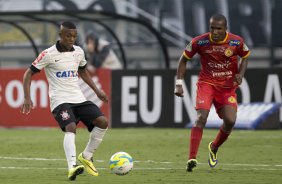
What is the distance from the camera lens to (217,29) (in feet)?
43.7

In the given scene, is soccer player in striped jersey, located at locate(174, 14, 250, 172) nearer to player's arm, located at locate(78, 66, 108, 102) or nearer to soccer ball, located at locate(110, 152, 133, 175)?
player's arm, located at locate(78, 66, 108, 102)

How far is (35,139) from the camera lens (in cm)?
2022

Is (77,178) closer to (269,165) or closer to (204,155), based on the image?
(269,165)

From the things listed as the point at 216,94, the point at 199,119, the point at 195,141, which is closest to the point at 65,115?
the point at 195,141

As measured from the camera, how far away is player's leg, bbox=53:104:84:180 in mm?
11797

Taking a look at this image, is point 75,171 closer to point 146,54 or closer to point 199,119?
point 199,119

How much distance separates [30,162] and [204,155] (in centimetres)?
308

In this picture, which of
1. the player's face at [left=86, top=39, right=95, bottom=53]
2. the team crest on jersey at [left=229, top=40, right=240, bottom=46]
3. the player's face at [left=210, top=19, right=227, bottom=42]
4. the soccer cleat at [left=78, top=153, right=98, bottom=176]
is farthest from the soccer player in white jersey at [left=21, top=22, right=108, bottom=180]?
the player's face at [left=86, top=39, right=95, bottom=53]

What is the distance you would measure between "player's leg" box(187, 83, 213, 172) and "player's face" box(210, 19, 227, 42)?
2.45 ft

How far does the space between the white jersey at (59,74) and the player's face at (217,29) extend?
2094 millimetres

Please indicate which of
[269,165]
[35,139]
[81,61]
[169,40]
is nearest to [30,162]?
[81,61]

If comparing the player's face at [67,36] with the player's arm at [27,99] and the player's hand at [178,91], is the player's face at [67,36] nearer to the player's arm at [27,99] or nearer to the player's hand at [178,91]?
the player's arm at [27,99]

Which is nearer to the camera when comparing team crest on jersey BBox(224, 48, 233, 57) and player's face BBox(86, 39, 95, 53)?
team crest on jersey BBox(224, 48, 233, 57)

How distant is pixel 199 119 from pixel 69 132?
2.06m
